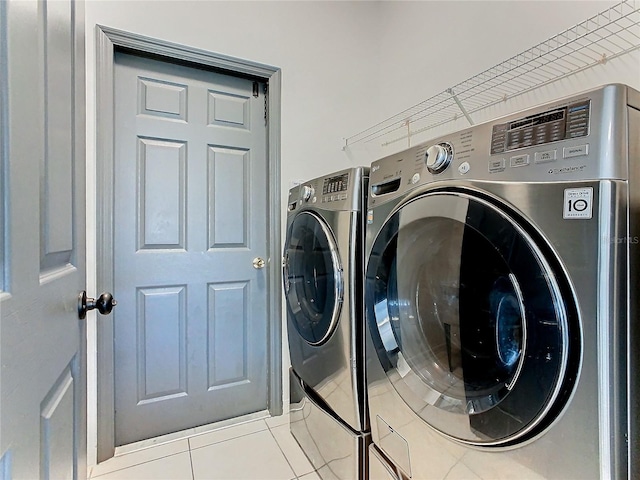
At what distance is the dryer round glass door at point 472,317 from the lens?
0.61 m

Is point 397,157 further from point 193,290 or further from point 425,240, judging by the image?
point 193,290

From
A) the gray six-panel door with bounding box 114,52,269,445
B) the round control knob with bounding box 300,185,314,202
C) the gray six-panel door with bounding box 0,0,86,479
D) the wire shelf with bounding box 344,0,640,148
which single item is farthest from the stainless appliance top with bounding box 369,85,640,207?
the gray six-panel door with bounding box 114,52,269,445

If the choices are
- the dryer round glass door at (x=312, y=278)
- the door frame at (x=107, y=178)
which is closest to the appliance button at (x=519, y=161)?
the dryer round glass door at (x=312, y=278)

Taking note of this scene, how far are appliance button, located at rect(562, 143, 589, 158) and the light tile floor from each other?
1513 millimetres

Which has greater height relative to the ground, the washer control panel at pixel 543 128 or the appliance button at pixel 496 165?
the washer control panel at pixel 543 128

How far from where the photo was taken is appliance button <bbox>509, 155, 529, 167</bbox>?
0.66m

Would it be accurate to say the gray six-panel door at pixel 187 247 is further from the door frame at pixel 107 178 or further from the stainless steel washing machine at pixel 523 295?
the stainless steel washing machine at pixel 523 295

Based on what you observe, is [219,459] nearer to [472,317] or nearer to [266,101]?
[472,317]

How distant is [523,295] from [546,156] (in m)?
0.27

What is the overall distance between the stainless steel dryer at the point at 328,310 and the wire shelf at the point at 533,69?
704mm

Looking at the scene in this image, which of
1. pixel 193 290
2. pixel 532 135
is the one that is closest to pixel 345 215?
pixel 532 135

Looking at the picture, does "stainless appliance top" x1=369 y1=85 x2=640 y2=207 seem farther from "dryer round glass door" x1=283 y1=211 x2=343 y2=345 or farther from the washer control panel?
"dryer round glass door" x1=283 y1=211 x2=343 y2=345

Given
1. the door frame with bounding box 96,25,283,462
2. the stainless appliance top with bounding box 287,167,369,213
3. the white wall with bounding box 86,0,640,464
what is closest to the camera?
the stainless appliance top with bounding box 287,167,369,213

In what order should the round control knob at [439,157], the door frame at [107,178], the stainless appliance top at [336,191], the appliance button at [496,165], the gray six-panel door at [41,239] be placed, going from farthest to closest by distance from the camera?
the door frame at [107,178] → the stainless appliance top at [336,191] → the round control knob at [439,157] → the appliance button at [496,165] → the gray six-panel door at [41,239]
